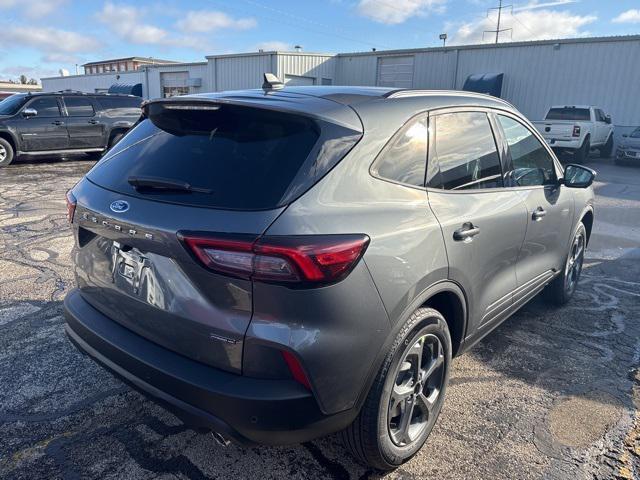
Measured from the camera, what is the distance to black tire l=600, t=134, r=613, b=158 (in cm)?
1976

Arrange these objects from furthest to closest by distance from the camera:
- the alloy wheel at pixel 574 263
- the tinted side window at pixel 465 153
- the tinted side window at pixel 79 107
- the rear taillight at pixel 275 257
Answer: the tinted side window at pixel 79 107 → the alloy wheel at pixel 574 263 → the tinted side window at pixel 465 153 → the rear taillight at pixel 275 257

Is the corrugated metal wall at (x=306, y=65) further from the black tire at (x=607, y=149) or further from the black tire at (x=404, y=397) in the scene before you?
the black tire at (x=404, y=397)

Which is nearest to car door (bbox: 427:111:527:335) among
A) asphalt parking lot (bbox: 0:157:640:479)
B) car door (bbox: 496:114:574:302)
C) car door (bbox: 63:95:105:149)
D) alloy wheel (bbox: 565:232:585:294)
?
car door (bbox: 496:114:574:302)

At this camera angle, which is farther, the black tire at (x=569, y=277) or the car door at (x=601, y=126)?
the car door at (x=601, y=126)

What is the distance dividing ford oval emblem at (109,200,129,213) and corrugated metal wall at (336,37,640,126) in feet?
64.7

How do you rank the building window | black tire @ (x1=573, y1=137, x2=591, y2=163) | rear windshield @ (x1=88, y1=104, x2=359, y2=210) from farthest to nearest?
1. the building window
2. black tire @ (x1=573, y1=137, x2=591, y2=163)
3. rear windshield @ (x1=88, y1=104, x2=359, y2=210)

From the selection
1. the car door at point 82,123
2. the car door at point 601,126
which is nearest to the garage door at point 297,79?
the car door at point 601,126

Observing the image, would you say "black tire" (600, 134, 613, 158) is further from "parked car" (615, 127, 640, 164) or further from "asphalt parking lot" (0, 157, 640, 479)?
"asphalt parking lot" (0, 157, 640, 479)

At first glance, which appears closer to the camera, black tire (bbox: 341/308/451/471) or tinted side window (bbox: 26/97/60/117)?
black tire (bbox: 341/308/451/471)

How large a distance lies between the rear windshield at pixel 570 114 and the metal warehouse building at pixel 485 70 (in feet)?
15.4

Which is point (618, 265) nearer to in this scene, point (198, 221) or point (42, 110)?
point (198, 221)

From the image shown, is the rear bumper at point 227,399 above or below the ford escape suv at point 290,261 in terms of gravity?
below

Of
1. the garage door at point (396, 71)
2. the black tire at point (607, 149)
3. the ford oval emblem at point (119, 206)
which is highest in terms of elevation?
the garage door at point (396, 71)

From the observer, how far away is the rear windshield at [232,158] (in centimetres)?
197
